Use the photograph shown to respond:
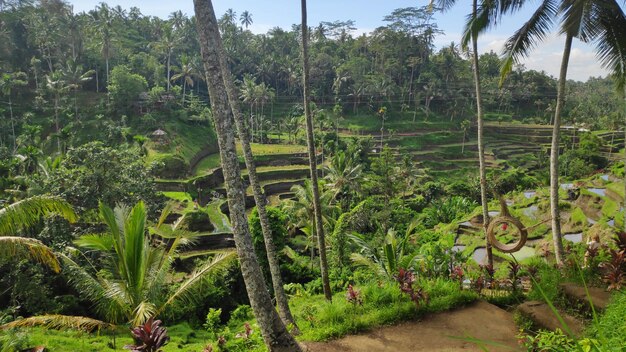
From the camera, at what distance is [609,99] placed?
75.2 metres

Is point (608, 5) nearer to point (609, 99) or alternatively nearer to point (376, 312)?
point (376, 312)

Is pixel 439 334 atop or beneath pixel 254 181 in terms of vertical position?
beneath

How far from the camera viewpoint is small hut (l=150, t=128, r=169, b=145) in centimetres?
3500

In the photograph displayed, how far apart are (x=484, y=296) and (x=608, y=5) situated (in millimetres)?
6000

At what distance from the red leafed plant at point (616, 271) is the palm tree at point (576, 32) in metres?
2.07

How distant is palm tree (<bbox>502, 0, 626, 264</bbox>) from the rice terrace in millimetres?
42

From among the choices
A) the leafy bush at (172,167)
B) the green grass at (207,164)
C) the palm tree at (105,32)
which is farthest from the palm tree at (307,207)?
the palm tree at (105,32)

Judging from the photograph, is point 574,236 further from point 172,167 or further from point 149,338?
point 172,167

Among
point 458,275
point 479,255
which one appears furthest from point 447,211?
point 458,275

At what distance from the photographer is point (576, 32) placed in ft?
26.8

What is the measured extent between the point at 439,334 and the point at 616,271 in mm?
2937

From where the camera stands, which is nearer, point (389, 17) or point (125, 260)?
point (125, 260)

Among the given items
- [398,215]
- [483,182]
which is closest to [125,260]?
[483,182]

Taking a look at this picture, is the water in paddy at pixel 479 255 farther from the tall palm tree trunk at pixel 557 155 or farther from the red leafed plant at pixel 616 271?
the red leafed plant at pixel 616 271
